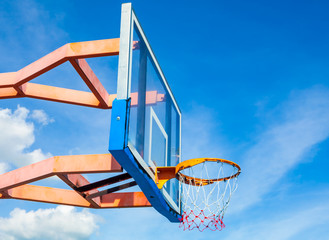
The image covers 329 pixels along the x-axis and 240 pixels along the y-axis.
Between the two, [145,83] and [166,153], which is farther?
[166,153]

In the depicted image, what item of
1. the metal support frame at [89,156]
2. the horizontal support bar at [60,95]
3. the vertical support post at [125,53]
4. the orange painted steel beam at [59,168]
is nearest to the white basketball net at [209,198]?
the metal support frame at [89,156]

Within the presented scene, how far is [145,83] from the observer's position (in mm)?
7336

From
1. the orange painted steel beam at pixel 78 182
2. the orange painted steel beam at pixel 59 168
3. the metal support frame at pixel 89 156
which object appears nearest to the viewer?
the metal support frame at pixel 89 156

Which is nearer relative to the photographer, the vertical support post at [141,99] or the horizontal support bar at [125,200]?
the vertical support post at [141,99]

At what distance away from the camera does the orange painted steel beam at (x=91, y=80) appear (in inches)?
298

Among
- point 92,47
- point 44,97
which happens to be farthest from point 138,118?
point 44,97

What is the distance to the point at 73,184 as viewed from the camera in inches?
347

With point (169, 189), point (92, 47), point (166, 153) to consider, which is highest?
point (92, 47)

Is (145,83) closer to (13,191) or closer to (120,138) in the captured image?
(120,138)

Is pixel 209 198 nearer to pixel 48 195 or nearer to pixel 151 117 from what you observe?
pixel 151 117

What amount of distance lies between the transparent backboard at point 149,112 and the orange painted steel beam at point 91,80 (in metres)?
1.11

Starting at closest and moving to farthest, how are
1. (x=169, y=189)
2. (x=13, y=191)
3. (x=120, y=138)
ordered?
(x=120, y=138) < (x=169, y=189) < (x=13, y=191)

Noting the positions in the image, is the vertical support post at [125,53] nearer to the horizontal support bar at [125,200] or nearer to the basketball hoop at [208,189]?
the basketball hoop at [208,189]

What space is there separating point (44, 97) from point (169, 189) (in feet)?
10.2
